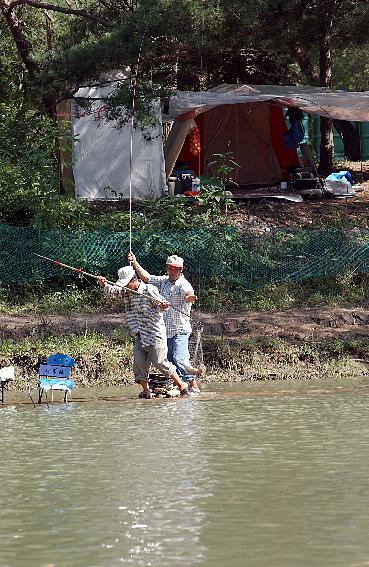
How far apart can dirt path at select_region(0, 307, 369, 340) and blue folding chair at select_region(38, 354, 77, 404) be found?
11.6 feet

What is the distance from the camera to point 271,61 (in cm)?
3084

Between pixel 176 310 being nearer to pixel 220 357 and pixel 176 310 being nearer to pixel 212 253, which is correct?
pixel 220 357

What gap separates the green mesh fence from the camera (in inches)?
803

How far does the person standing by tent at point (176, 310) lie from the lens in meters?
15.3

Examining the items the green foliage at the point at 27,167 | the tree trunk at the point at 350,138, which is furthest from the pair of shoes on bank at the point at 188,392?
the tree trunk at the point at 350,138

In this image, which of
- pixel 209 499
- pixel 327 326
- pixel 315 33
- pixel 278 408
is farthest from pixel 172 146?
pixel 209 499

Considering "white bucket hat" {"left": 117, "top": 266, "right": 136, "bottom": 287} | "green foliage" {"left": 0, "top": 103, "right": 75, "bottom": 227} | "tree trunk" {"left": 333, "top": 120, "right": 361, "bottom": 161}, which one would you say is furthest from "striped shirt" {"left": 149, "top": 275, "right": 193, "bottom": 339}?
"tree trunk" {"left": 333, "top": 120, "right": 361, "bottom": 161}

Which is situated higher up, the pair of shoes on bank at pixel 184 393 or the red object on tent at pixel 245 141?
the red object on tent at pixel 245 141

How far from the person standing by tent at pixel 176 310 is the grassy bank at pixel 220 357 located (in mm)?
1475

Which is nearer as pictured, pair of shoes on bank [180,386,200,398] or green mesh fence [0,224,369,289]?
pair of shoes on bank [180,386,200,398]

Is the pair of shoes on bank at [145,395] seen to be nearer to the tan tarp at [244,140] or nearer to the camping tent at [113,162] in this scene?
the camping tent at [113,162]

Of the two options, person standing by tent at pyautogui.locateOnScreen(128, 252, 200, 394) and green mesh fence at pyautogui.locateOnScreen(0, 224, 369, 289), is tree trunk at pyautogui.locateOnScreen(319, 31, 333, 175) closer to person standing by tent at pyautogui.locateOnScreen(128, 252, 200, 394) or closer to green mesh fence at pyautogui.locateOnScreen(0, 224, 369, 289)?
green mesh fence at pyautogui.locateOnScreen(0, 224, 369, 289)

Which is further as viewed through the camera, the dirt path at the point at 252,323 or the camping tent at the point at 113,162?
the camping tent at the point at 113,162

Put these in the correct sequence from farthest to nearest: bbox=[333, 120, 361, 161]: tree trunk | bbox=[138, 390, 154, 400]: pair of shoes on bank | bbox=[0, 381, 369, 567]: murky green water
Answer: bbox=[333, 120, 361, 161]: tree trunk, bbox=[138, 390, 154, 400]: pair of shoes on bank, bbox=[0, 381, 369, 567]: murky green water
